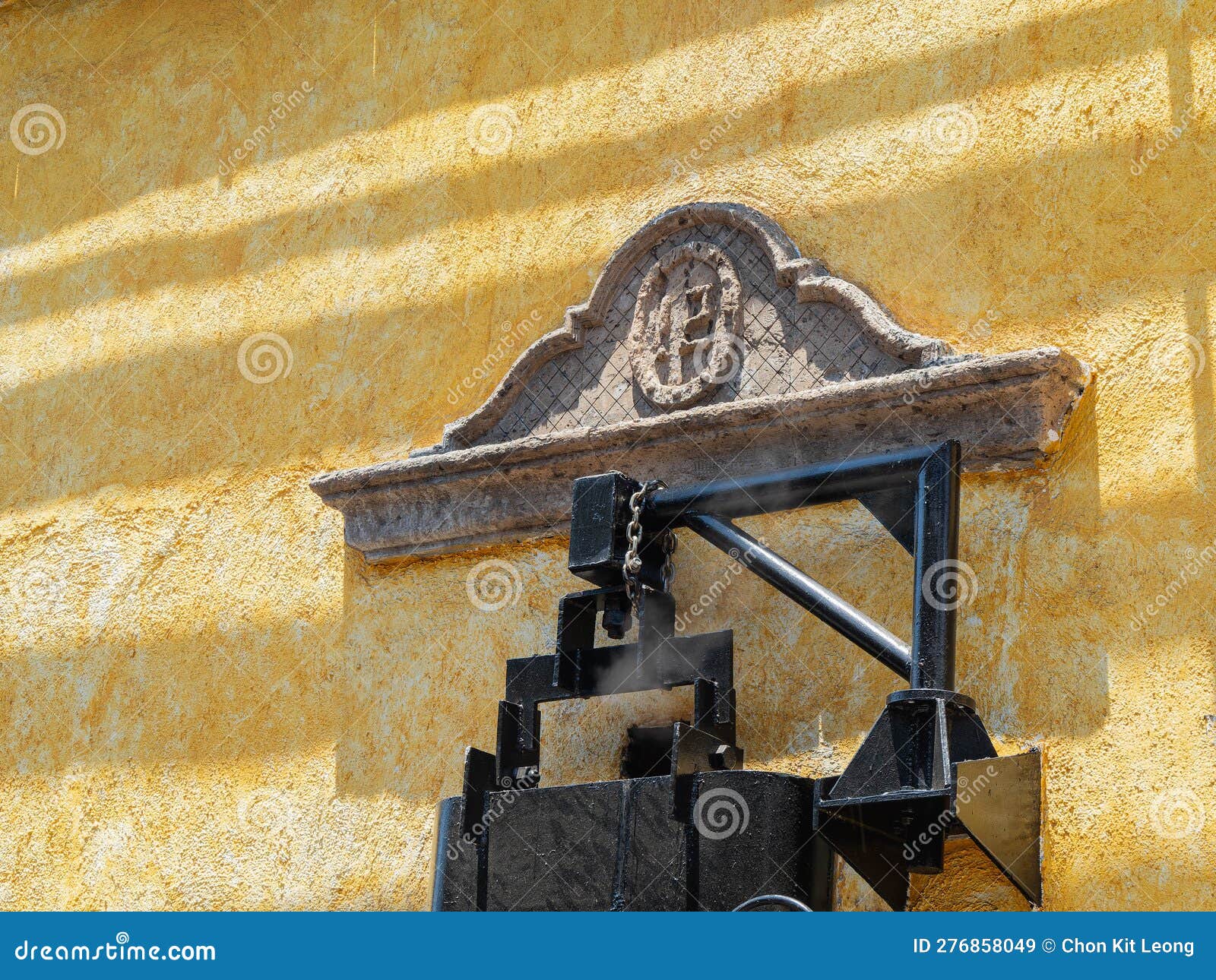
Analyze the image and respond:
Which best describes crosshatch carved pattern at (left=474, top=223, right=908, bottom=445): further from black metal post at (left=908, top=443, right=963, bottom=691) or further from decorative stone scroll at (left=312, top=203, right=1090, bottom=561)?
black metal post at (left=908, top=443, right=963, bottom=691)

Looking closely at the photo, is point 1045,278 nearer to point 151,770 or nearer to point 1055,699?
point 1055,699

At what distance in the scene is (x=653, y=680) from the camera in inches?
129

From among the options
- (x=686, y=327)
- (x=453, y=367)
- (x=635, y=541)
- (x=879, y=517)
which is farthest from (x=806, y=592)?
(x=453, y=367)

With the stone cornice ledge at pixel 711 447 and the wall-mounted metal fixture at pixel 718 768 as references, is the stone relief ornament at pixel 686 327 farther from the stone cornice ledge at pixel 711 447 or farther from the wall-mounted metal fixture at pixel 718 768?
the wall-mounted metal fixture at pixel 718 768

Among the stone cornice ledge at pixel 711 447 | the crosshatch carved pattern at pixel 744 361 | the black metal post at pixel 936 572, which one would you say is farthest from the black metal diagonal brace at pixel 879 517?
the crosshatch carved pattern at pixel 744 361

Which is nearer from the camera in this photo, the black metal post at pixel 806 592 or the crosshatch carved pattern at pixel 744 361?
the black metal post at pixel 806 592

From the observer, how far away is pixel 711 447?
3.49m

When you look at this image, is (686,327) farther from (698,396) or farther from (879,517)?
(879,517)

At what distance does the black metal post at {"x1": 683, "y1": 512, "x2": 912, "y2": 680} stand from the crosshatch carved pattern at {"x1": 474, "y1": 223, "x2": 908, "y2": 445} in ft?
1.29

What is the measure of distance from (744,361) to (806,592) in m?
0.67

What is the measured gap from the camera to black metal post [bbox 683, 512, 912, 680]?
298 cm

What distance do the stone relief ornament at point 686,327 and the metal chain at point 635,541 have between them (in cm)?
32

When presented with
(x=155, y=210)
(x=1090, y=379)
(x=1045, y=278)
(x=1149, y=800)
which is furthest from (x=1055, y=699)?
(x=155, y=210)

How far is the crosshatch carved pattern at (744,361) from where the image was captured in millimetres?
3469
